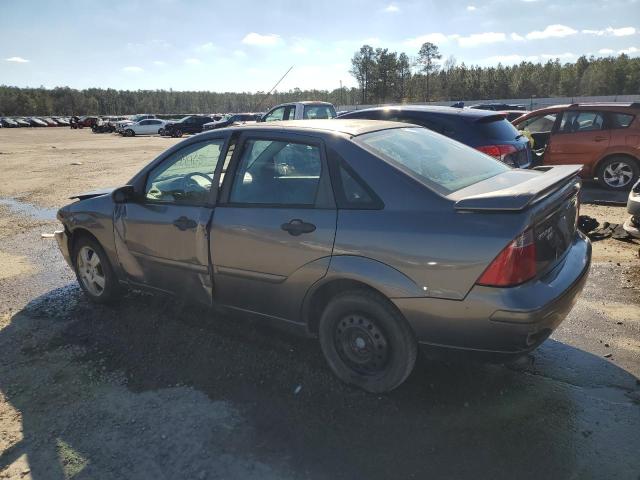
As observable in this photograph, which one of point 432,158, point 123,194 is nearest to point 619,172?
point 432,158

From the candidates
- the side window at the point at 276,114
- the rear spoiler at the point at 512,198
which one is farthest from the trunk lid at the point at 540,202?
the side window at the point at 276,114

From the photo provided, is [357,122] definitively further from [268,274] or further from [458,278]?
[458,278]

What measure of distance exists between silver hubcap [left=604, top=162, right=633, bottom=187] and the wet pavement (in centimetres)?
583

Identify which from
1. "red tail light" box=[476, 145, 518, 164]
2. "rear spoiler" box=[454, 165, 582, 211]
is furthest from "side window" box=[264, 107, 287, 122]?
"rear spoiler" box=[454, 165, 582, 211]

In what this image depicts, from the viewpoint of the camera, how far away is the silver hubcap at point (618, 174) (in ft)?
29.1

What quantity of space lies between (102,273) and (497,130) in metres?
5.51

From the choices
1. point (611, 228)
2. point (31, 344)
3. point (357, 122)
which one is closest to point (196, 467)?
A: point (31, 344)

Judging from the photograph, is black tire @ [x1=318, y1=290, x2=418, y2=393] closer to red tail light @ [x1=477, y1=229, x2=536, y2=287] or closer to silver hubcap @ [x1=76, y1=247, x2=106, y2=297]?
→ red tail light @ [x1=477, y1=229, x2=536, y2=287]

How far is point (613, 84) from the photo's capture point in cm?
8156

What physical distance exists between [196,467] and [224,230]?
1.56 meters

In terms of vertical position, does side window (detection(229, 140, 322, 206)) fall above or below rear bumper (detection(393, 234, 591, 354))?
above

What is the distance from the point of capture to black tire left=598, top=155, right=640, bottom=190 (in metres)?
8.80

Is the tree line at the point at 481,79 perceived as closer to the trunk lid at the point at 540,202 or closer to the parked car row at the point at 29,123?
the parked car row at the point at 29,123

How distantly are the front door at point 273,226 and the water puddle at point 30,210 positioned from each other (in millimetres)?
6903
